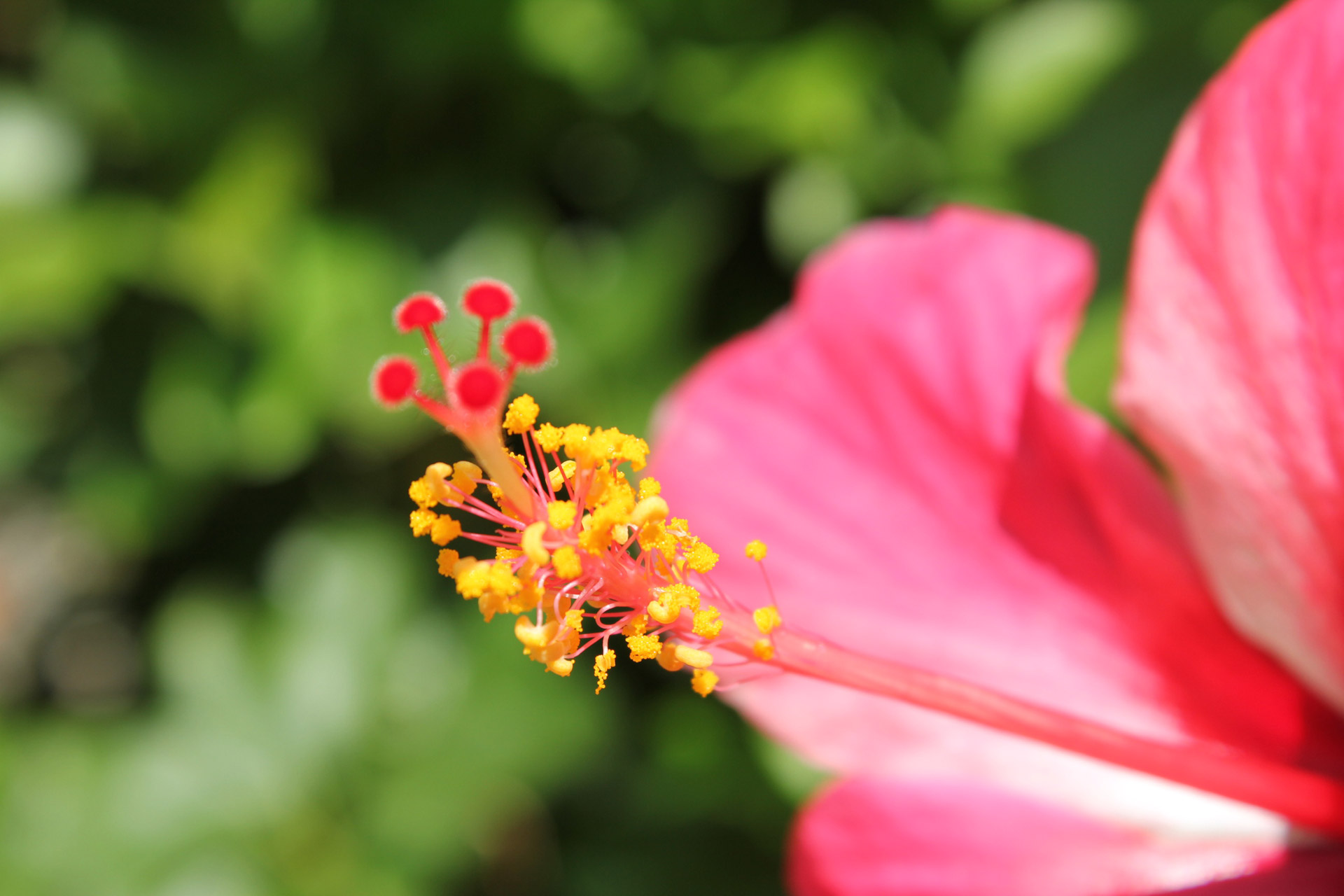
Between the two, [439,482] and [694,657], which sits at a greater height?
[439,482]

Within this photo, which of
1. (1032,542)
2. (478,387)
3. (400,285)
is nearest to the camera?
(478,387)

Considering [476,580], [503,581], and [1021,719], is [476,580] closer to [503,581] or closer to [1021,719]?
[503,581]

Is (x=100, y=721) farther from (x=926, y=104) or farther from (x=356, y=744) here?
(x=926, y=104)

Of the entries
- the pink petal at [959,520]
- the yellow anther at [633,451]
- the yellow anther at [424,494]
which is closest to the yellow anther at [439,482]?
the yellow anther at [424,494]

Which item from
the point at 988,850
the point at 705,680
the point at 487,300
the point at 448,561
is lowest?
the point at 988,850

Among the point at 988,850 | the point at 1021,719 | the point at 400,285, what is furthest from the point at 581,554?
the point at 400,285

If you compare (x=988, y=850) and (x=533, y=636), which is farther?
(x=988, y=850)

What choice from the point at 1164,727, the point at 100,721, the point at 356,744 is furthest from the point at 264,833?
the point at 1164,727

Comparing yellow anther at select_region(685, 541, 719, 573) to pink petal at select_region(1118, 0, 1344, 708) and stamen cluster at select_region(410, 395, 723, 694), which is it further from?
pink petal at select_region(1118, 0, 1344, 708)
